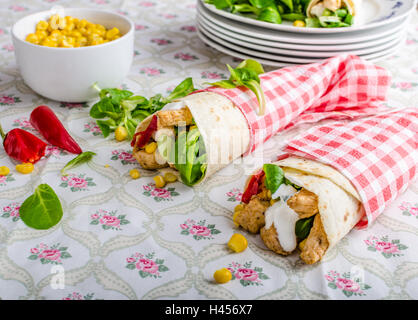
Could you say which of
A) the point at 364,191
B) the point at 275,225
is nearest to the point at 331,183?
the point at 364,191

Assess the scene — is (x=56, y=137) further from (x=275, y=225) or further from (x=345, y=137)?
(x=345, y=137)

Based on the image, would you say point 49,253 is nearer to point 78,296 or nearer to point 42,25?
point 78,296

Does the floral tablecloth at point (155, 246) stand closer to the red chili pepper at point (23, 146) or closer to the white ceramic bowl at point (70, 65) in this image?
the red chili pepper at point (23, 146)

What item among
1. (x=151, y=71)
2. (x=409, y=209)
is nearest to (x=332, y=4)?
(x=151, y=71)

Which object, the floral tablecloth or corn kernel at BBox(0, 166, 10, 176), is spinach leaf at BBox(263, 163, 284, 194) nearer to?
the floral tablecloth

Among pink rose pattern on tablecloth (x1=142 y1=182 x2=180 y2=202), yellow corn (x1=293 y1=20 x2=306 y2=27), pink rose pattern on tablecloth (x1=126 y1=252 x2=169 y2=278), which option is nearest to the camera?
pink rose pattern on tablecloth (x1=126 y1=252 x2=169 y2=278)

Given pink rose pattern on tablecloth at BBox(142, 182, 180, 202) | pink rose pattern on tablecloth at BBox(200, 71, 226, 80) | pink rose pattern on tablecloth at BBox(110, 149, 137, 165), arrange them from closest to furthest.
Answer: pink rose pattern on tablecloth at BBox(142, 182, 180, 202) < pink rose pattern on tablecloth at BBox(110, 149, 137, 165) < pink rose pattern on tablecloth at BBox(200, 71, 226, 80)

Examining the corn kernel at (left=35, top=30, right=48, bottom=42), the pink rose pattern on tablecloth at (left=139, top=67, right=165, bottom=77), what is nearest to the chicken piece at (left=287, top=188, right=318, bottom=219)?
the pink rose pattern on tablecloth at (left=139, top=67, right=165, bottom=77)
